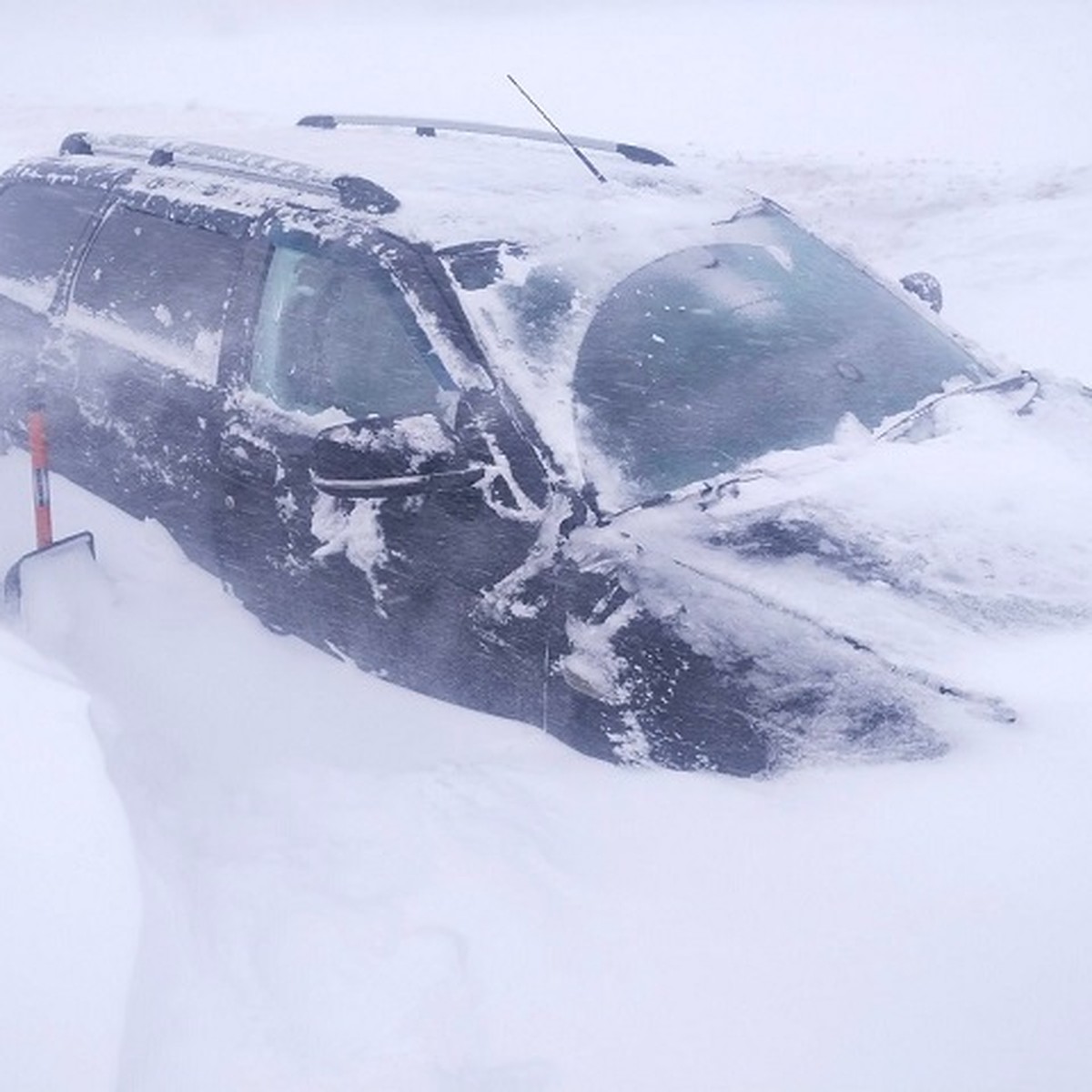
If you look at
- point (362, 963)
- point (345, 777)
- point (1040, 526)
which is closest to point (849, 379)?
point (1040, 526)

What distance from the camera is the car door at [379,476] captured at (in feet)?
10.4

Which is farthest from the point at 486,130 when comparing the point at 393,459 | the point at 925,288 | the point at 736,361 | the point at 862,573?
the point at 862,573

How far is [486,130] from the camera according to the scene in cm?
484

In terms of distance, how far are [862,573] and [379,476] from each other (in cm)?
130

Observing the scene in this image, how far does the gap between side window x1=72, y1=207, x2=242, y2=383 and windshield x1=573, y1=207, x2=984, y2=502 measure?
50.8 inches

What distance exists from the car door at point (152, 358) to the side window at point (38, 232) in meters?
0.18

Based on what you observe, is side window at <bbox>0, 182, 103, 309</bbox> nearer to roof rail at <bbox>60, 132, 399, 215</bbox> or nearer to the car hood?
roof rail at <bbox>60, 132, 399, 215</bbox>

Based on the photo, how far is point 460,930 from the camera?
2688 millimetres

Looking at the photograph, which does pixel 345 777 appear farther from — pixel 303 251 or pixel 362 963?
pixel 303 251

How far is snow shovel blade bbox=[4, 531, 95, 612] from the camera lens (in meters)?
3.86

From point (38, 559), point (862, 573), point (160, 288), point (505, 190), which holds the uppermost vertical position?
point (505, 190)

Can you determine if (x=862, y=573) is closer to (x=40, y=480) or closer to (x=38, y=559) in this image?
(x=38, y=559)

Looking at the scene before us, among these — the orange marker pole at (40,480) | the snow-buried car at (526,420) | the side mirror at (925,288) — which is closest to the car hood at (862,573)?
the snow-buried car at (526,420)

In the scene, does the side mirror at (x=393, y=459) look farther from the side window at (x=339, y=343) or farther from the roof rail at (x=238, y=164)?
the roof rail at (x=238, y=164)
